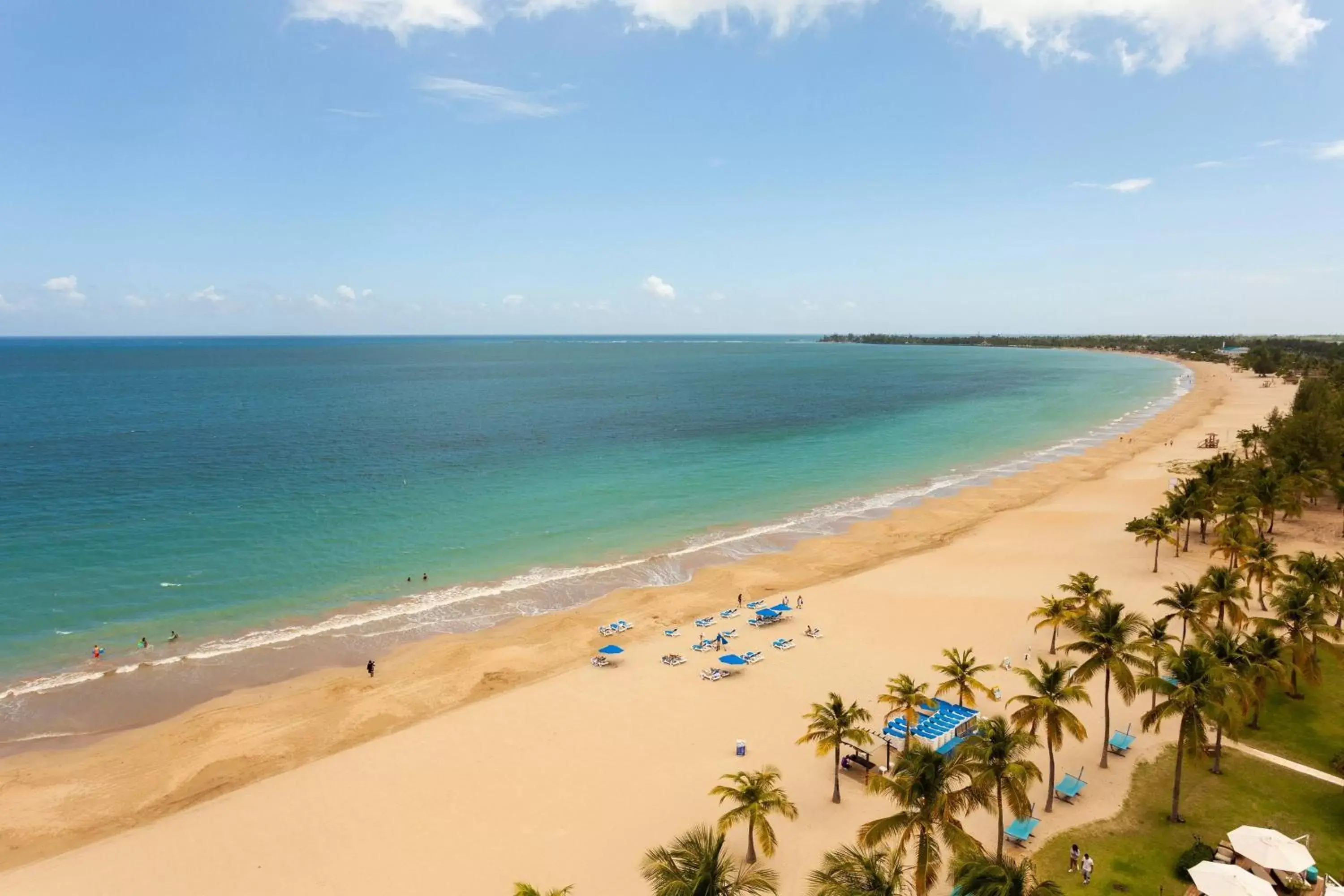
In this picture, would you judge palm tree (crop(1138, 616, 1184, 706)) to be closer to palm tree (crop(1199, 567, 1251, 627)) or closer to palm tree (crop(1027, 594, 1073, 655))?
palm tree (crop(1199, 567, 1251, 627))

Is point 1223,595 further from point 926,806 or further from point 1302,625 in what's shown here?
point 926,806

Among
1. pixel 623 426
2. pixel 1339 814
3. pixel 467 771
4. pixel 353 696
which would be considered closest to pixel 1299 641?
pixel 1339 814

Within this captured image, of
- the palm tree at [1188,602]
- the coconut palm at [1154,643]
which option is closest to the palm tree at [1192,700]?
the coconut palm at [1154,643]

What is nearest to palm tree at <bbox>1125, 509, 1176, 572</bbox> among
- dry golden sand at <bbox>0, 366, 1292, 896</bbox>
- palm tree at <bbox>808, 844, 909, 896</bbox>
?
dry golden sand at <bbox>0, 366, 1292, 896</bbox>

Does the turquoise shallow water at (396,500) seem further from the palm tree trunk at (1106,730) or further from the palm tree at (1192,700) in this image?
the palm tree at (1192,700)

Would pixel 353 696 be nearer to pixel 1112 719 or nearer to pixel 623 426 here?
pixel 1112 719

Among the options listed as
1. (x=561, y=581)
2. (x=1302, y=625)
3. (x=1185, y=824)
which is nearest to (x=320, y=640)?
(x=561, y=581)
